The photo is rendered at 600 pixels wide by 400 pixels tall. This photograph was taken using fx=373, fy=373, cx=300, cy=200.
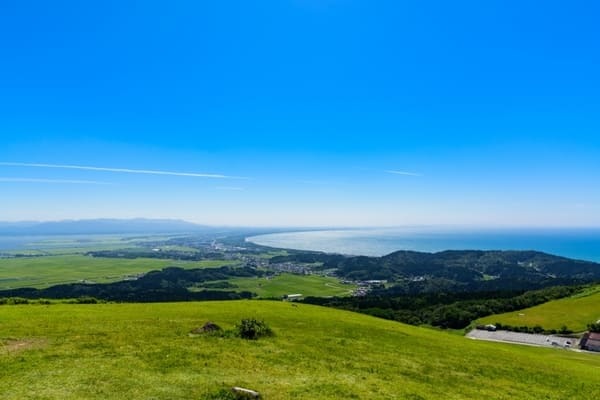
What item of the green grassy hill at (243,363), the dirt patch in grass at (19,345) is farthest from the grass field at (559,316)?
the dirt patch in grass at (19,345)

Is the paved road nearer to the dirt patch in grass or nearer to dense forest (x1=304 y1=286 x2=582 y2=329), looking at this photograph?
dense forest (x1=304 y1=286 x2=582 y2=329)

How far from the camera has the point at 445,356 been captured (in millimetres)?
25672

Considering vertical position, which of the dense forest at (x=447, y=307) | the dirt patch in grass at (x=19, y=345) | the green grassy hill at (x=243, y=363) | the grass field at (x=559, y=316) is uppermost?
the dirt patch in grass at (x=19, y=345)

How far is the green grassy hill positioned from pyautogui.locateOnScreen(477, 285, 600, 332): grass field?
62.9 meters

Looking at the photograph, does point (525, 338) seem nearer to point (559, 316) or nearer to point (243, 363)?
point (559, 316)

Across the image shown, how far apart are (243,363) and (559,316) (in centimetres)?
9192

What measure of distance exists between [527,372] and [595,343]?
37.9 metres

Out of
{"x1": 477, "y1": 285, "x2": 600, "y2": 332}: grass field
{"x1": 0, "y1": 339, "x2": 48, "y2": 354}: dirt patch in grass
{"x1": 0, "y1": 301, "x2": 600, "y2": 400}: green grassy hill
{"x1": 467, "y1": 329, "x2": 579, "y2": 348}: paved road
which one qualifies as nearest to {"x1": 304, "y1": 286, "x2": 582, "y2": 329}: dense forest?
{"x1": 477, "y1": 285, "x2": 600, "y2": 332}: grass field

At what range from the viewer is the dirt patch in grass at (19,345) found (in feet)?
61.1

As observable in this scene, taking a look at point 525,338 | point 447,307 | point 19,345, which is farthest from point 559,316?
point 19,345

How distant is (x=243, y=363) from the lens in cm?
1858

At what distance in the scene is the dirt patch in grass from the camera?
18609 millimetres

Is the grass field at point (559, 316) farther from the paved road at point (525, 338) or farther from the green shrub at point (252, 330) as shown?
the green shrub at point (252, 330)

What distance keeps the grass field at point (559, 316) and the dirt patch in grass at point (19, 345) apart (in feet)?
293
